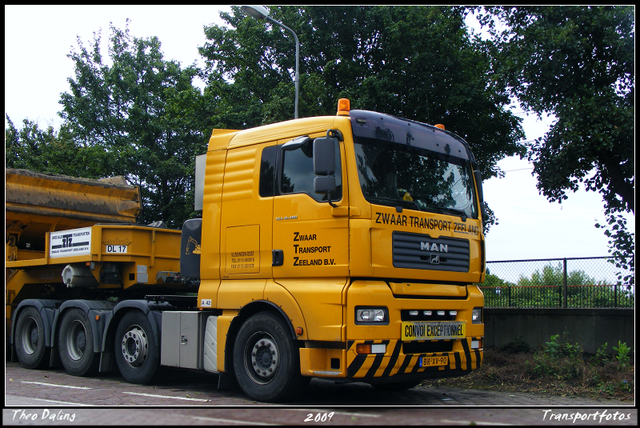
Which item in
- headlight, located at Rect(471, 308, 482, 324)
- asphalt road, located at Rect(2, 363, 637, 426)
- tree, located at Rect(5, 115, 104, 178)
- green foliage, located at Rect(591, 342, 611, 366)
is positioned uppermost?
tree, located at Rect(5, 115, 104, 178)

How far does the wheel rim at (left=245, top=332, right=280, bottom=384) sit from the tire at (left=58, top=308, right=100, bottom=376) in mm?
3520

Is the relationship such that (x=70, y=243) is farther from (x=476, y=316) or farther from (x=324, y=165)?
(x=476, y=316)

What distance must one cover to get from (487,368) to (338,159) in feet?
17.0

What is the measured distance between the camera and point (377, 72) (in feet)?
66.6

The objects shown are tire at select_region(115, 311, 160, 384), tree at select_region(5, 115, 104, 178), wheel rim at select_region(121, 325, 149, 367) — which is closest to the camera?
tire at select_region(115, 311, 160, 384)

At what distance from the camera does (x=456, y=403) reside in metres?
7.87

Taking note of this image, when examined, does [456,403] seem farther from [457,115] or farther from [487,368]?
[457,115]

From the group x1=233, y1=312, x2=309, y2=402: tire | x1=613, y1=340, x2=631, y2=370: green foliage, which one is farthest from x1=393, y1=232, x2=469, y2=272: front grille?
x1=613, y1=340, x2=631, y2=370: green foliage

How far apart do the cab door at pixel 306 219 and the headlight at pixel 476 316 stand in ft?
6.80

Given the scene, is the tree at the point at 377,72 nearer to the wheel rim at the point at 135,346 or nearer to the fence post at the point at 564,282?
the fence post at the point at 564,282

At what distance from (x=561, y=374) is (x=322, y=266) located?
475cm

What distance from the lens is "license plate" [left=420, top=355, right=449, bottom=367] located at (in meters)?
7.45

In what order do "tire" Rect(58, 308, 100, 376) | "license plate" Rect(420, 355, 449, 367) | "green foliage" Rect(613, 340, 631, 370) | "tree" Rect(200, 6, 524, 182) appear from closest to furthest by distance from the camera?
"license plate" Rect(420, 355, 449, 367) < "green foliage" Rect(613, 340, 631, 370) < "tire" Rect(58, 308, 100, 376) < "tree" Rect(200, 6, 524, 182)

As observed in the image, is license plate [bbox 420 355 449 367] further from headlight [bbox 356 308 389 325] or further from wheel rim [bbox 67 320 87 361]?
wheel rim [bbox 67 320 87 361]
